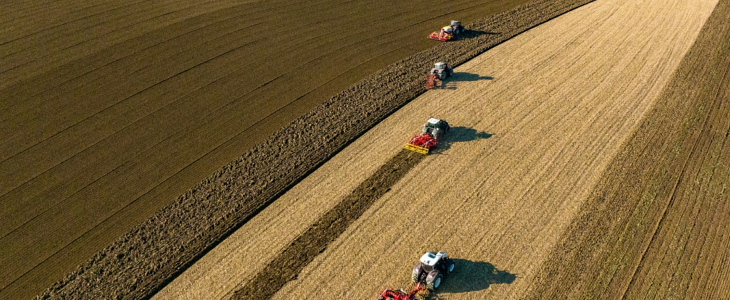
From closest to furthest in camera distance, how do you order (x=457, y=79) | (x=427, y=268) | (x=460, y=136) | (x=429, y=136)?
1. (x=427, y=268)
2. (x=429, y=136)
3. (x=460, y=136)
4. (x=457, y=79)

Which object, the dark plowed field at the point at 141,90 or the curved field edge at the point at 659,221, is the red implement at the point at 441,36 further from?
the curved field edge at the point at 659,221

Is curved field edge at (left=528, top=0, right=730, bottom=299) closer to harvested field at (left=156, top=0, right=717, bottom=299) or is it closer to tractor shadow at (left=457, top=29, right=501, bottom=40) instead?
harvested field at (left=156, top=0, right=717, bottom=299)

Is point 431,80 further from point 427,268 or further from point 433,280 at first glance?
point 433,280

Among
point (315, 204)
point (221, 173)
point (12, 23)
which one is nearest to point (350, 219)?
point (315, 204)

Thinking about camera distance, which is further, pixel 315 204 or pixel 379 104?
pixel 379 104

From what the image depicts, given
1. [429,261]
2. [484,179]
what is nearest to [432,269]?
[429,261]

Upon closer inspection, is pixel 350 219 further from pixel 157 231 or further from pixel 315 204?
pixel 157 231

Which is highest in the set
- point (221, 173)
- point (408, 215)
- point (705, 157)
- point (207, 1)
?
point (207, 1)

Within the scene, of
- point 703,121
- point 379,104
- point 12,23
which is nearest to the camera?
point 703,121
